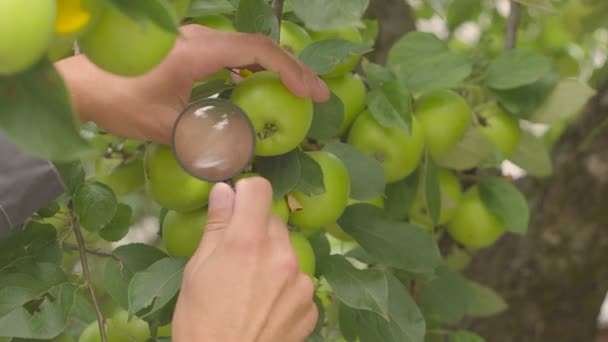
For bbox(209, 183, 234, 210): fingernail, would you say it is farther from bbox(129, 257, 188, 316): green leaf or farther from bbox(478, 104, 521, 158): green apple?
bbox(478, 104, 521, 158): green apple

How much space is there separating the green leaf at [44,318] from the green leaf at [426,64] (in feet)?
1.30

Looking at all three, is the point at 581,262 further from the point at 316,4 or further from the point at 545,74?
the point at 316,4

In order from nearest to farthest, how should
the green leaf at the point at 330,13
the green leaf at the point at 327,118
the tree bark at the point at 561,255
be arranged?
1. the green leaf at the point at 330,13
2. the green leaf at the point at 327,118
3. the tree bark at the point at 561,255

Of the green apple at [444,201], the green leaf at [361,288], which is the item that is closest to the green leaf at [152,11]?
the green leaf at [361,288]

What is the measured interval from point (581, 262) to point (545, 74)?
0.47 metres

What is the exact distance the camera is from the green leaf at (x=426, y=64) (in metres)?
0.91

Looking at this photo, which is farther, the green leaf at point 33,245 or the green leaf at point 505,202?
the green leaf at point 505,202

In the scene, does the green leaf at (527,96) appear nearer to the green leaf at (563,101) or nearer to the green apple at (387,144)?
the green leaf at (563,101)

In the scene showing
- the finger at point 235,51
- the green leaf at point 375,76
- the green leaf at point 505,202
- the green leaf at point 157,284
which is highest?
the finger at point 235,51

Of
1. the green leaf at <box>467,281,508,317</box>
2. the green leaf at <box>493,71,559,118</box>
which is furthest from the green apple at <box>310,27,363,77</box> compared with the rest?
the green leaf at <box>467,281,508,317</box>

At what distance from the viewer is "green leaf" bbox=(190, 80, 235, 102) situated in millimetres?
668

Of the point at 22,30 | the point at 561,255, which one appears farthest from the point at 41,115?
the point at 561,255

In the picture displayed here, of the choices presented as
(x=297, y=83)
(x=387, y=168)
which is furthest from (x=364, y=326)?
(x=297, y=83)

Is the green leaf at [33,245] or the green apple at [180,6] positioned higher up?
the green apple at [180,6]
